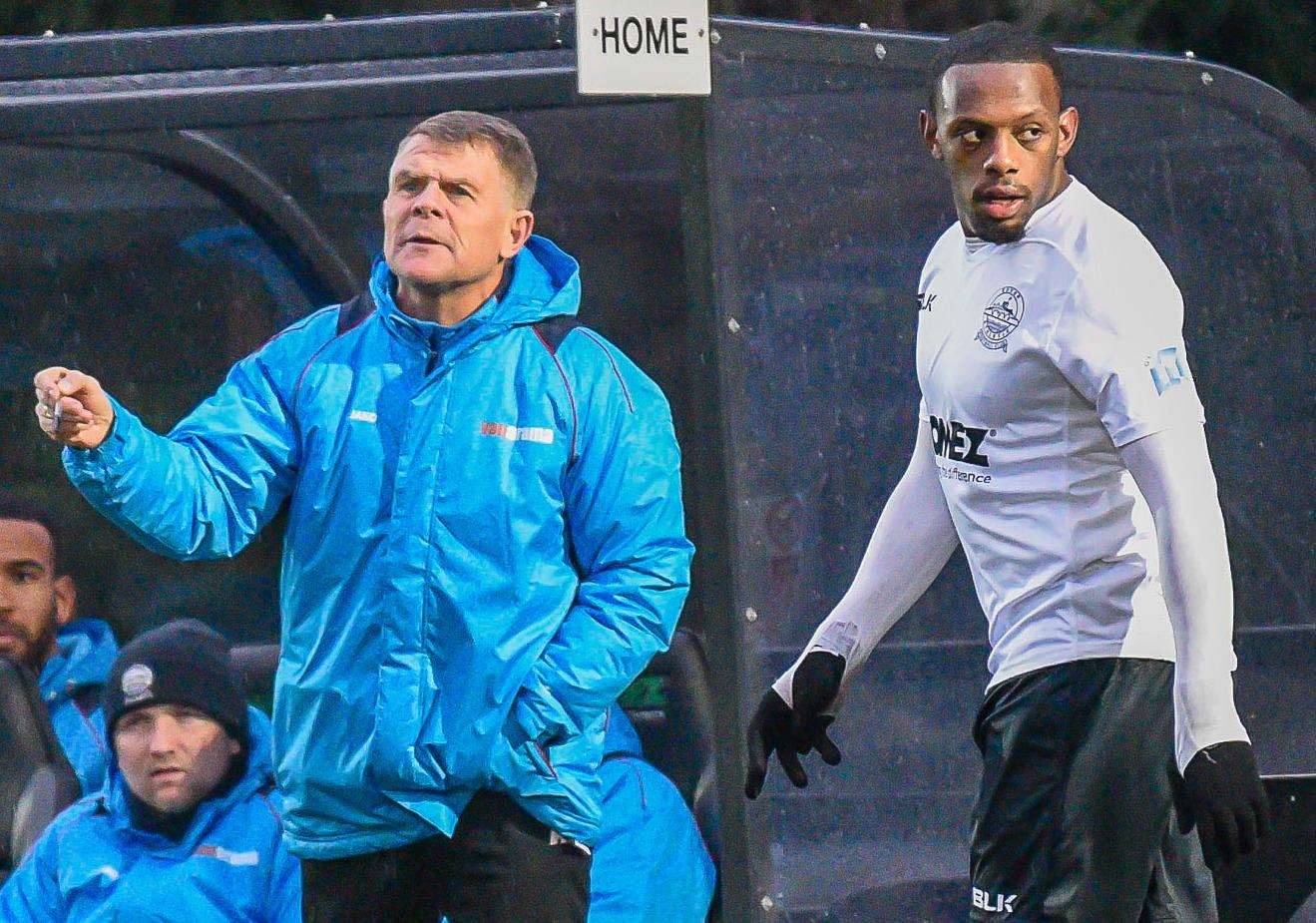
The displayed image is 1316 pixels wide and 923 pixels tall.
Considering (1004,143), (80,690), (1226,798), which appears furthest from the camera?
(80,690)

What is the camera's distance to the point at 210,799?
388 centimetres

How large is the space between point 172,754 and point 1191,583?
2.04m

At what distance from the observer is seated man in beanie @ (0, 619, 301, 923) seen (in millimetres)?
3805

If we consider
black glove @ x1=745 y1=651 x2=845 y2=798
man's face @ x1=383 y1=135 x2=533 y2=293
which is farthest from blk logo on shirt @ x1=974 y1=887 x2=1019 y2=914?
man's face @ x1=383 y1=135 x2=533 y2=293

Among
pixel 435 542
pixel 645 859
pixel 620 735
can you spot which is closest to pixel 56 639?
pixel 620 735

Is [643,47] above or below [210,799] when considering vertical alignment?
above

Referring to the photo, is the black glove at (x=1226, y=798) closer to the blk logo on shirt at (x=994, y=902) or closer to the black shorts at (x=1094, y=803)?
the black shorts at (x=1094, y=803)

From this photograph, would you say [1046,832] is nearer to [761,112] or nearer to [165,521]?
[165,521]

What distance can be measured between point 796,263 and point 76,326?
1.47 meters

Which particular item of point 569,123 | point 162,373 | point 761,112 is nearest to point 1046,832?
point 761,112

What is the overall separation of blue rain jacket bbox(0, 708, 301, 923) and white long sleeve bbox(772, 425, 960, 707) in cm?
125

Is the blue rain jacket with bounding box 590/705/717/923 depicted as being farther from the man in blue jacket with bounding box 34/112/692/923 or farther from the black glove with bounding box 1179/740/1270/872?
the black glove with bounding box 1179/740/1270/872

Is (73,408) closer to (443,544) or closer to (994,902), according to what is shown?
(443,544)

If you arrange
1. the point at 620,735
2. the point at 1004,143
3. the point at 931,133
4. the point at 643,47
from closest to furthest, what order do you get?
the point at 1004,143
the point at 931,133
the point at 643,47
the point at 620,735
